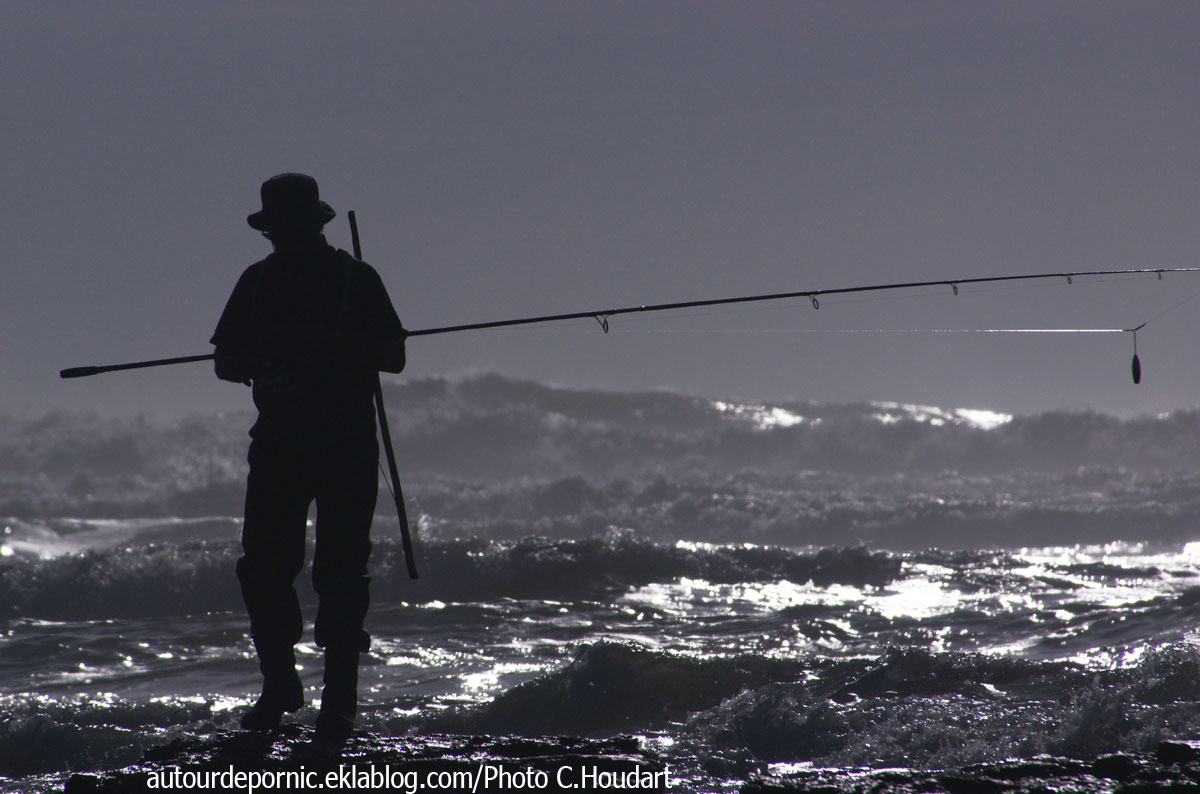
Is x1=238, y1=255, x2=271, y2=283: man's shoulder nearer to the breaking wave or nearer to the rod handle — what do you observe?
the rod handle

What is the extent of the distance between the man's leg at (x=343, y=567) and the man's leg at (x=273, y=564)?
0.10 meters

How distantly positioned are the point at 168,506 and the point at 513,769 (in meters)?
45.7

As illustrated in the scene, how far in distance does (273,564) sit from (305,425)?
553 millimetres

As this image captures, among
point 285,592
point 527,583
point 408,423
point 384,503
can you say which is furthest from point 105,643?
point 408,423

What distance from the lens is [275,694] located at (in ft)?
15.5

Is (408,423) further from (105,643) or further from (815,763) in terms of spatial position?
(815,763)

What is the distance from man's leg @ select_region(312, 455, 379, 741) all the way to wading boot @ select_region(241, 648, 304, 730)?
16 cm

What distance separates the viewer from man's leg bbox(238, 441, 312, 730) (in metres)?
4.69

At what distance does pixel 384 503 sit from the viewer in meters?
46.2

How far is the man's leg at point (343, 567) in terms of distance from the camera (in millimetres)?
4707

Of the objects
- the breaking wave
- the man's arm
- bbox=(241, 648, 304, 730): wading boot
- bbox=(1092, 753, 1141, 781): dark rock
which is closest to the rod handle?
the man's arm

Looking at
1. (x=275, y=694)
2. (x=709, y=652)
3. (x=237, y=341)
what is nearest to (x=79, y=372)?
(x=237, y=341)

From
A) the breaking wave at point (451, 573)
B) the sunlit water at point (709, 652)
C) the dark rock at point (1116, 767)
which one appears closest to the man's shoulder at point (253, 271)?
the sunlit water at point (709, 652)

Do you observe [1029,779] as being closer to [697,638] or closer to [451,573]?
[697,638]
